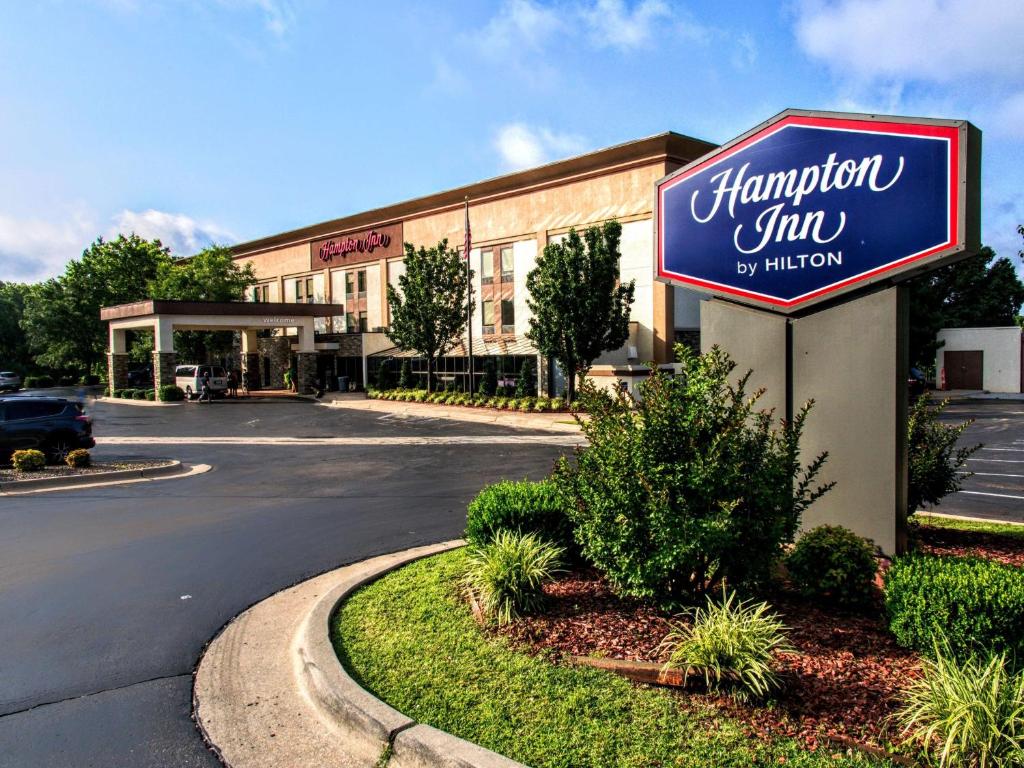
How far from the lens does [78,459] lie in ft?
51.0

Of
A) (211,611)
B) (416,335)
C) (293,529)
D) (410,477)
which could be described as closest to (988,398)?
(416,335)

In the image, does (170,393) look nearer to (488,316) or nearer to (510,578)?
(488,316)

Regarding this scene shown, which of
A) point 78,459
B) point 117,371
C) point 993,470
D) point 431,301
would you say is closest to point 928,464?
point 993,470

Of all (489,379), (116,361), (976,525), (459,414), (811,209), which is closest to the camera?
(811,209)

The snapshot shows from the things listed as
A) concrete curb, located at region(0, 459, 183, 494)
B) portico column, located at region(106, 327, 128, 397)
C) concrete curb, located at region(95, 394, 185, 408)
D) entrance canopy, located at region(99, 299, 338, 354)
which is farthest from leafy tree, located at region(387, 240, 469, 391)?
portico column, located at region(106, 327, 128, 397)

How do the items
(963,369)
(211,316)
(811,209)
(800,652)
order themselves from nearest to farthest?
(800,652) < (811,209) < (211,316) < (963,369)

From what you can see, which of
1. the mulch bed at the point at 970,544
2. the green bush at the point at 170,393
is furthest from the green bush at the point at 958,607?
the green bush at the point at 170,393

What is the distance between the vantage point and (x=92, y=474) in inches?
580

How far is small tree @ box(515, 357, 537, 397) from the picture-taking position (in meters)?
33.9

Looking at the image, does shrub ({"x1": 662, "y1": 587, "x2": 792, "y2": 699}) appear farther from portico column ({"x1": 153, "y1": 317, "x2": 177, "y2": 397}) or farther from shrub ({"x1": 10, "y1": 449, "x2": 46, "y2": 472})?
portico column ({"x1": 153, "y1": 317, "x2": 177, "y2": 397})

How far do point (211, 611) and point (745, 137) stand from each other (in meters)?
7.74

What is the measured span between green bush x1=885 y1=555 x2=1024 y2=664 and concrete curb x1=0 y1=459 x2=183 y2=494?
49.1 feet

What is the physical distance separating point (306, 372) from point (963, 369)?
130ft

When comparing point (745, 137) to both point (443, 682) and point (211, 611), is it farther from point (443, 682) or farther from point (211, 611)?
point (211, 611)
